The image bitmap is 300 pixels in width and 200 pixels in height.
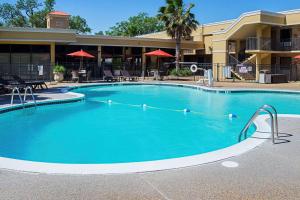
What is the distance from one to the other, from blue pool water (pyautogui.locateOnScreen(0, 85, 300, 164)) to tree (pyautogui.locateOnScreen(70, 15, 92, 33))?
2052 inches

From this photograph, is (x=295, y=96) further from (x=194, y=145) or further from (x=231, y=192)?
(x=231, y=192)

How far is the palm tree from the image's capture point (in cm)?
3098

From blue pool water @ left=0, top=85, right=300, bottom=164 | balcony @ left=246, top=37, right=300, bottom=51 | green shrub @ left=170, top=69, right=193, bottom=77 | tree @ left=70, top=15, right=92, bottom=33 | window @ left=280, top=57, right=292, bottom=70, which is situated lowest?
blue pool water @ left=0, top=85, right=300, bottom=164

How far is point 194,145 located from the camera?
8602mm

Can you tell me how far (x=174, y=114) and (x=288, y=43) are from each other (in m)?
19.0

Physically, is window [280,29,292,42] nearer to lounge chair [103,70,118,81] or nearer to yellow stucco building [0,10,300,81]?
yellow stucco building [0,10,300,81]

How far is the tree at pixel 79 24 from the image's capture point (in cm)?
6500

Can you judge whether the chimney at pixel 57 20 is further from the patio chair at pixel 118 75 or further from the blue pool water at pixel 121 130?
the blue pool water at pixel 121 130

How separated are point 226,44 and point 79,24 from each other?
143 feet

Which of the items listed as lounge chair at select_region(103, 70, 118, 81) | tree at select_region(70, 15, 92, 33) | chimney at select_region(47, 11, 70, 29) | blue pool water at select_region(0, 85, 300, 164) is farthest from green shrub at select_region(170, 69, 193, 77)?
tree at select_region(70, 15, 92, 33)

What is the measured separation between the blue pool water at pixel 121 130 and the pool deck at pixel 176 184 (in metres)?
2.66

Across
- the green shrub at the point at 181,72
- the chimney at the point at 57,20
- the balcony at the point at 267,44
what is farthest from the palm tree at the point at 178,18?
the chimney at the point at 57,20

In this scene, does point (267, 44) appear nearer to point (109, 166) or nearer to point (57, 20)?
point (57, 20)

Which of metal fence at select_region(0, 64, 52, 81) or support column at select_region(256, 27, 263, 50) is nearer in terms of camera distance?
metal fence at select_region(0, 64, 52, 81)
